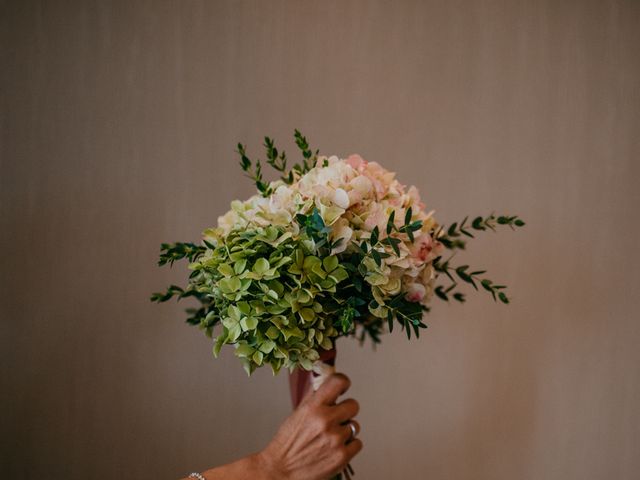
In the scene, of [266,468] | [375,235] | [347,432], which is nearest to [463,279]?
[375,235]

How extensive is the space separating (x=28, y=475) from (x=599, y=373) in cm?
156

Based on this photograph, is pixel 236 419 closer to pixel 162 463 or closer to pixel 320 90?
pixel 162 463

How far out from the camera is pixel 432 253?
2.83 feet

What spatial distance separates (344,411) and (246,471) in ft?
0.67

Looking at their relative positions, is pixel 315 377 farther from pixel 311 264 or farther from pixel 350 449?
pixel 311 264

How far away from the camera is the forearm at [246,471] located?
839mm

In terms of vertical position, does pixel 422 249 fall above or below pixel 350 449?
above

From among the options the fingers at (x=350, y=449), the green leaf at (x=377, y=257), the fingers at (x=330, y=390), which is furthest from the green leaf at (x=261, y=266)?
the fingers at (x=350, y=449)

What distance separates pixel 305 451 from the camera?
0.86 metres

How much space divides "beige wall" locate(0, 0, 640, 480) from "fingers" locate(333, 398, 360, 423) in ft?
1.47

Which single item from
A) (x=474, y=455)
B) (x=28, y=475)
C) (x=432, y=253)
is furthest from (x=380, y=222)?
(x=28, y=475)

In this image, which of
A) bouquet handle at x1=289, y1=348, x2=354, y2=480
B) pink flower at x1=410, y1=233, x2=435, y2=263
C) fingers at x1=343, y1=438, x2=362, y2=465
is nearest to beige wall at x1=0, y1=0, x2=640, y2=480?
bouquet handle at x1=289, y1=348, x2=354, y2=480

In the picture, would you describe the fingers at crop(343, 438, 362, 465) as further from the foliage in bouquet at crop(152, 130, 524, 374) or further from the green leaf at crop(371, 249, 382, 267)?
the green leaf at crop(371, 249, 382, 267)

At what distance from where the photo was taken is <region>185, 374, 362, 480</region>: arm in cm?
85
